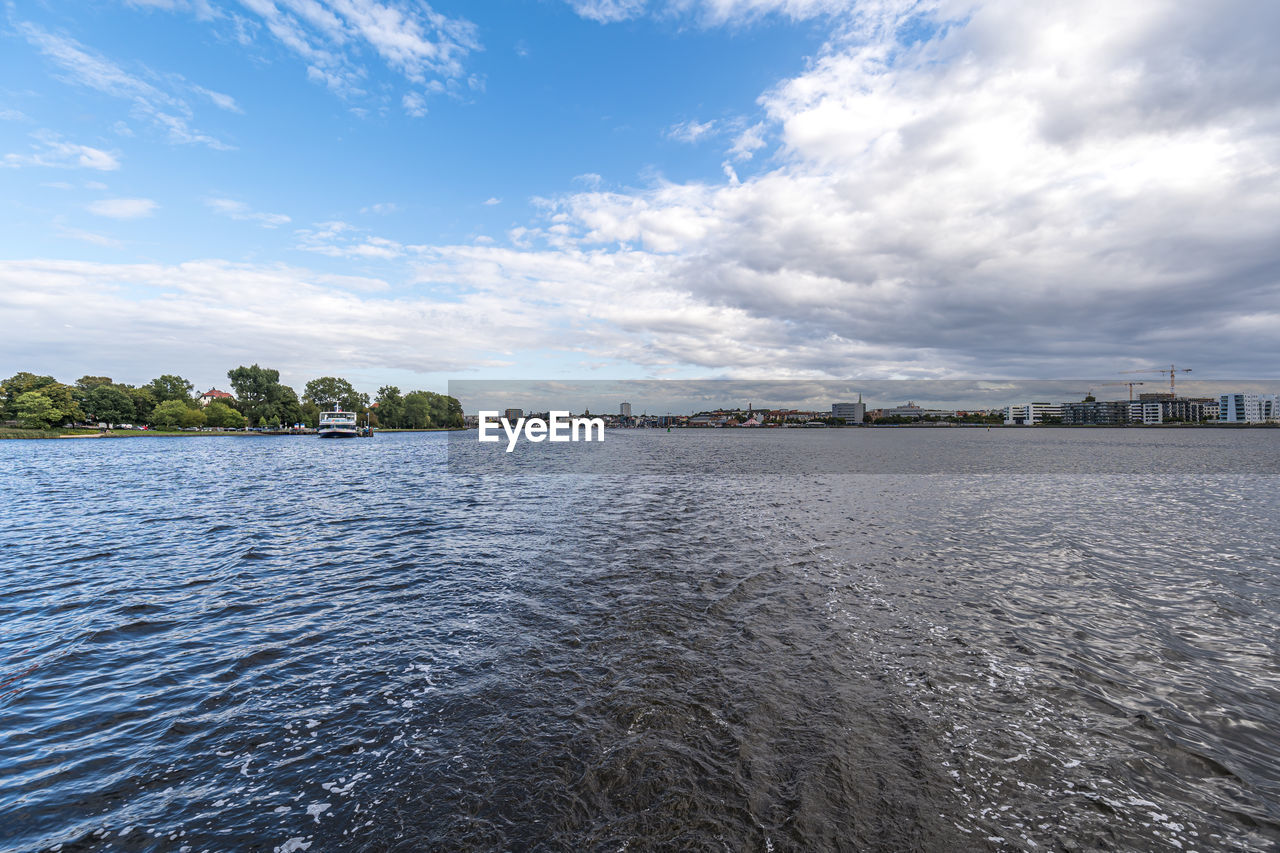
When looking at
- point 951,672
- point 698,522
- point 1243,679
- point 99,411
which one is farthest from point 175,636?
point 99,411

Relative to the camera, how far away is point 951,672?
417 inches

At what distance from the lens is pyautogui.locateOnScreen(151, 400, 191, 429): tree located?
16988 cm

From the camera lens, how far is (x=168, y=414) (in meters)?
170

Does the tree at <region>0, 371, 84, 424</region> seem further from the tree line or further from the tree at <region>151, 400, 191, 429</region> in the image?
the tree at <region>151, 400, 191, 429</region>

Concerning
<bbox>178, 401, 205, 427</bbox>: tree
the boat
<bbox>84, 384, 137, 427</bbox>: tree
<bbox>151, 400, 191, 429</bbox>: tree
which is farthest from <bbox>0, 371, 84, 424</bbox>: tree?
the boat

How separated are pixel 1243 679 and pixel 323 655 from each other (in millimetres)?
19916

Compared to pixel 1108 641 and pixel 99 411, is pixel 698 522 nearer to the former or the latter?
pixel 1108 641

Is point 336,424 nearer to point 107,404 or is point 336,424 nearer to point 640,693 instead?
point 107,404

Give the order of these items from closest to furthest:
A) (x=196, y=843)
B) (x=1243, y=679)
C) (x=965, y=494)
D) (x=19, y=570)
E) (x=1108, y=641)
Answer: (x=196, y=843)
(x=1243, y=679)
(x=1108, y=641)
(x=19, y=570)
(x=965, y=494)

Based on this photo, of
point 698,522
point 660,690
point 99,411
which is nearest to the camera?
point 660,690

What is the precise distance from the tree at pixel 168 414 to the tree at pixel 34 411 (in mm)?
39402

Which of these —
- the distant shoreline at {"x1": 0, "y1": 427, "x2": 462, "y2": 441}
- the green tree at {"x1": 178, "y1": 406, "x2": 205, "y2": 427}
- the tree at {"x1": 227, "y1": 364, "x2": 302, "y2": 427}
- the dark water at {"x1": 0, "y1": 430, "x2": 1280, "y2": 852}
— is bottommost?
the dark water at {"x1": 0, "y1": 430, "x2": 1280, "y2": 852}

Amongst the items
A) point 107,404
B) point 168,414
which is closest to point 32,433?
point 107,404

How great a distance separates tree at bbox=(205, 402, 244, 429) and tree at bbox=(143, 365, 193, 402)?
11.7 metres
